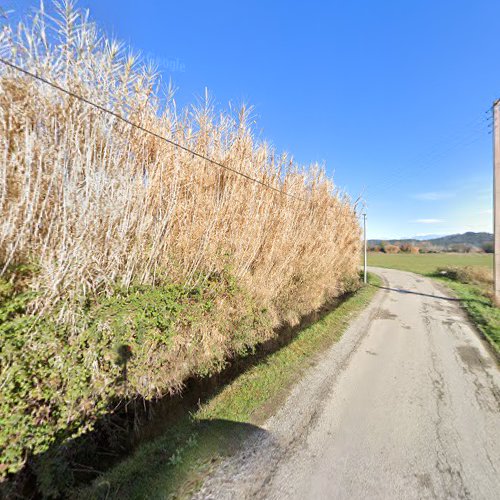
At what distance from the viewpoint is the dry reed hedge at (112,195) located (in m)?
2.25

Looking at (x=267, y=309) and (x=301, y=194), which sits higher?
(x=301, y=194)

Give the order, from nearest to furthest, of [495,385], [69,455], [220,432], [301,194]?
[69,455]
[220,432]
[495,385]
[301,194]

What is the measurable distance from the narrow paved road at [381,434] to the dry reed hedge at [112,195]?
1575mm

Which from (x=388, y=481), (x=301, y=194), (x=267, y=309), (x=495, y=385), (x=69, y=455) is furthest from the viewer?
(x=301, y=194)

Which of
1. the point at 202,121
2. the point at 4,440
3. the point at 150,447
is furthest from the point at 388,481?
the point at 202,121

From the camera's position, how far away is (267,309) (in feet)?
17.1

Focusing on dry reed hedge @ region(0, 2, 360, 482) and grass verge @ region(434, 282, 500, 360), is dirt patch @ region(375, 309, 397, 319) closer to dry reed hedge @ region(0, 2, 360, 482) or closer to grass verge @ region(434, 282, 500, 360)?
grass verge @ region(434, 282, 500, 360)

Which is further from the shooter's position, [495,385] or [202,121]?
[202,121]

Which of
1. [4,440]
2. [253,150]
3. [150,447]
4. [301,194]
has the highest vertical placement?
[253,150]

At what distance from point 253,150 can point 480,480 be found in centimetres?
576

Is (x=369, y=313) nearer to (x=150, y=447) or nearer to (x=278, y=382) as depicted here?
(x=278, y=382)

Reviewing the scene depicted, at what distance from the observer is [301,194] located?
23.6 ft

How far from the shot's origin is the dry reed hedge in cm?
225

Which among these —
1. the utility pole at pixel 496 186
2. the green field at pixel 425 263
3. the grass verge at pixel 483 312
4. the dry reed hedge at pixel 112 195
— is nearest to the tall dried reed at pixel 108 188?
the dry reed hedge at pixel 112 195
